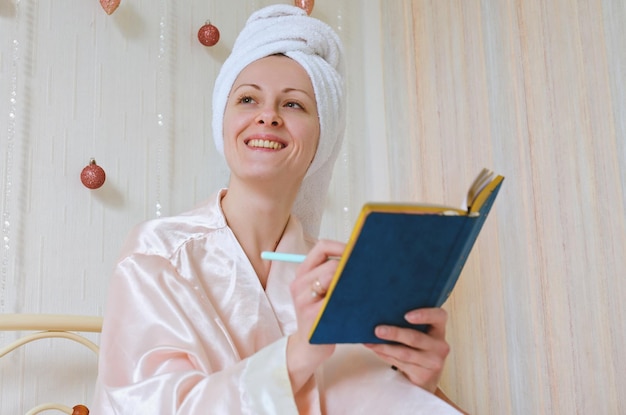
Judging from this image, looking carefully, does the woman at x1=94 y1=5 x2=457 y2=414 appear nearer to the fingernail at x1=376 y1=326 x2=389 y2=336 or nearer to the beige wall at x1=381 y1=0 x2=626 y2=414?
the fingernail at x1=376 y1=326 x2=389 y2=336

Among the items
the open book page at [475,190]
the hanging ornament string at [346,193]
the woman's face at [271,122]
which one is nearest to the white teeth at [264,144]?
the woman's face at [271,122]

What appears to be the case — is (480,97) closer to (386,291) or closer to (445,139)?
(445,139)

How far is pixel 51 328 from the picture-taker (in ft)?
4.91

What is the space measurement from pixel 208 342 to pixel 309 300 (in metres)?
0.29

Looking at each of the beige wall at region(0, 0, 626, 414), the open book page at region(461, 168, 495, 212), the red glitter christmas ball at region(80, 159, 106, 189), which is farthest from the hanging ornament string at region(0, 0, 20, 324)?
the open book page at region(461, 168, 495, 212)

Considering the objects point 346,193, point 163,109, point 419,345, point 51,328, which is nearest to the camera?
point 419,345

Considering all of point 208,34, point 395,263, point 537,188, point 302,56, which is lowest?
point 395,263

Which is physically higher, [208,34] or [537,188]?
[208,34]

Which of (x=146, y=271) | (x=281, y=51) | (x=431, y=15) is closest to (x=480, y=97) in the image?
(x=431, y=15)

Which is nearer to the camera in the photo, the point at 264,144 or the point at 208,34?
the point at 264,144

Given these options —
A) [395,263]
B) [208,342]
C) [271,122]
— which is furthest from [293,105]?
[395,263]

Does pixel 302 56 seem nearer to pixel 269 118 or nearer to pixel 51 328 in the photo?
pixel 269 118

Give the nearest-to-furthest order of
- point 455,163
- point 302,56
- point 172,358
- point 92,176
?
1. point 172,358
2. point 302,56
3. point 92,176
4. point 455,163

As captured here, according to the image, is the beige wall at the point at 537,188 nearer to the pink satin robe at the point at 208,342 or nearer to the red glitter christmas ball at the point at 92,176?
the pink satin robe at the point at 208,342
